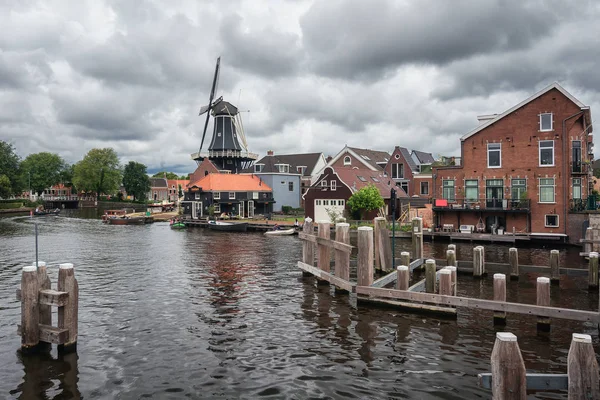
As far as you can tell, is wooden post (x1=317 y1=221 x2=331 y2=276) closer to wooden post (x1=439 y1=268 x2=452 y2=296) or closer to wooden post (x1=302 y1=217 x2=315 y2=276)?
wooden post (x1=302 y1=217 x2=315 y2=276)

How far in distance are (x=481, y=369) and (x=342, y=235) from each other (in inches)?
329

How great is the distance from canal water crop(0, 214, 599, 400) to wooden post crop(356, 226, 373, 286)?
4.57 ft

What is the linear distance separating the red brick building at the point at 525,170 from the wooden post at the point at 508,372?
36675 millimetres

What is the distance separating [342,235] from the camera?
19.1 m

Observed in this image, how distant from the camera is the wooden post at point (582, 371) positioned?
6.71 meters

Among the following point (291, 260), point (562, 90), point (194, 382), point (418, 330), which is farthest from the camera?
point (562, 90)

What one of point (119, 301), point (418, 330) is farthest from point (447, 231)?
point (119, 301)

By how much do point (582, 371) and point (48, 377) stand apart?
12.3 metres

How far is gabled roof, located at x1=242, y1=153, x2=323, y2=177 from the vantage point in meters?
83.1

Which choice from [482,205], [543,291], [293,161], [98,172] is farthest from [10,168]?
[543,291]

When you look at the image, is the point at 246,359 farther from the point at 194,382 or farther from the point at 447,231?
the point at 447,231

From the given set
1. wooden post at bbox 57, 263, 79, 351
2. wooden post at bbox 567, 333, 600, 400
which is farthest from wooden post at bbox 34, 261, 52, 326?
wooden post at bbox 567, 333, 600, 400

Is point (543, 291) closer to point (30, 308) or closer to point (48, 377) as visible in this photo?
point (48, 377)

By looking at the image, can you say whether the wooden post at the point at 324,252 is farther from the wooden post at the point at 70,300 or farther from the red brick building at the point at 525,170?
the red brick building at the point at 525,170
